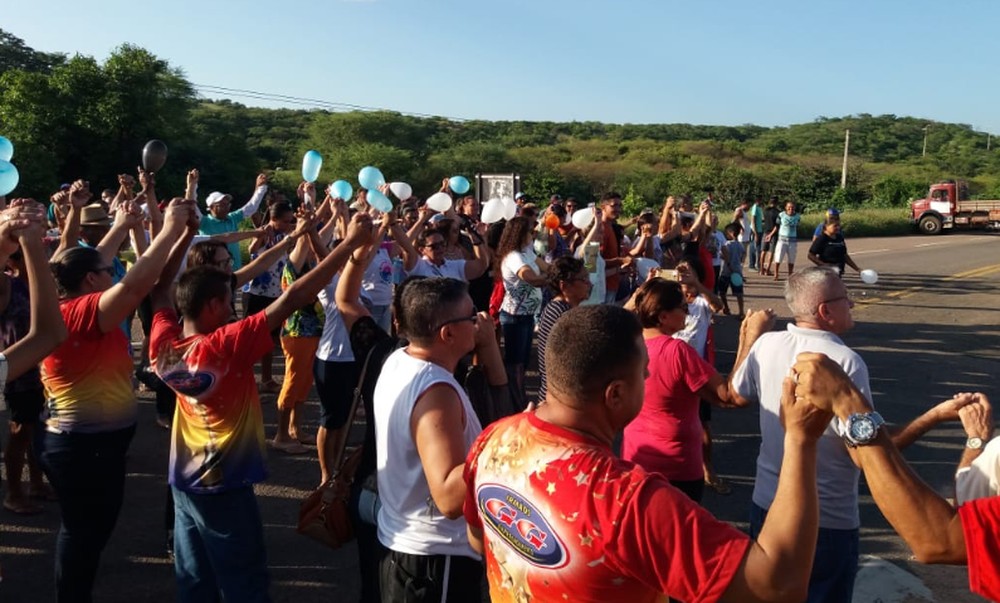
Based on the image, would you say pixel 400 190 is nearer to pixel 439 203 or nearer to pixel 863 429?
pixel 439 203

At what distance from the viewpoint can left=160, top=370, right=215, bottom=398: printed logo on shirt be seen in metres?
3.26

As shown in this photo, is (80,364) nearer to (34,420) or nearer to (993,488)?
(34,420)

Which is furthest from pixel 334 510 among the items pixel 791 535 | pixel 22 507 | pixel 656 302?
pixel 22 507

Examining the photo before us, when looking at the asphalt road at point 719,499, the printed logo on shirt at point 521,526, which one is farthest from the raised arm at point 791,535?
the asphalt road at point 719,499

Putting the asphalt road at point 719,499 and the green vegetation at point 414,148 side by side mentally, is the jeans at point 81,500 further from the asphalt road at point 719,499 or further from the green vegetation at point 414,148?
the green vegetation at point 414,148

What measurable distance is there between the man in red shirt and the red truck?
37383mm

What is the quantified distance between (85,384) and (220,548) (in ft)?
3.63

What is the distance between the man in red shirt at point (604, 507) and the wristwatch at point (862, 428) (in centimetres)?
17

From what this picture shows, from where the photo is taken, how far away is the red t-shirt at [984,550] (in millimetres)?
1767

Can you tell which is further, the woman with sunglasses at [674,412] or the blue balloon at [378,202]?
the blue balloon at [378,202]

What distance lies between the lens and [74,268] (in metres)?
3.64

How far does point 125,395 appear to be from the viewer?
12.8ft

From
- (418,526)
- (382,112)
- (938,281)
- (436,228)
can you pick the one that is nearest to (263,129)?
(382,112)

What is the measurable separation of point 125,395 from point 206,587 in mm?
1046
